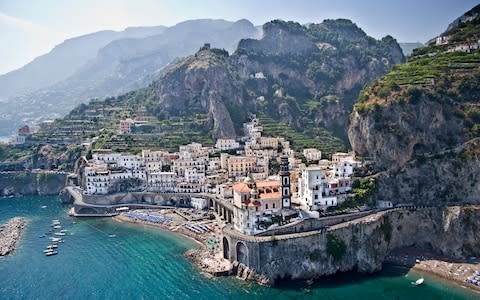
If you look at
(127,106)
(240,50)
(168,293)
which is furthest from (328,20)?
(168,293)

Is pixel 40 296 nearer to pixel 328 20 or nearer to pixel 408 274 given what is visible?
pixel 408 274

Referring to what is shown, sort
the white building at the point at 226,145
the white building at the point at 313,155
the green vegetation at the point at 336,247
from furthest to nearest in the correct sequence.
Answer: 1. the white building at the point at 226,145
2. the white building at the point at 313,155
3. the green vegetation at the point at 336,247

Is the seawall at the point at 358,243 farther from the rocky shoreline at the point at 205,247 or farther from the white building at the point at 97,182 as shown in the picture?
the white building at the point at 97,182

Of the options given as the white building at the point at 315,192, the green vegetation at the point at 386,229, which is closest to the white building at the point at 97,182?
the white building at the point at 315,192

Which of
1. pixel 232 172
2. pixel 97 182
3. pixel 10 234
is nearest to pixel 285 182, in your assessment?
pixel 232 172

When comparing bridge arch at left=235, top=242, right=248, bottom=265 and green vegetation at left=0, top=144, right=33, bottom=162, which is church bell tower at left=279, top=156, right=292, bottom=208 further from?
green vegetation at left=0, top=144, right=33, bottom=162

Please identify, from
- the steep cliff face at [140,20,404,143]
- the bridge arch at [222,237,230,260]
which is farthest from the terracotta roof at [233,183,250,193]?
the steep cliff face at [140,20,404,143]

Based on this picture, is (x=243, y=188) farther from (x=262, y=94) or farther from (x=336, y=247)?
(x=262, y=94)

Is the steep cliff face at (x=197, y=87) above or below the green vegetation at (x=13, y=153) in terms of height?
above
